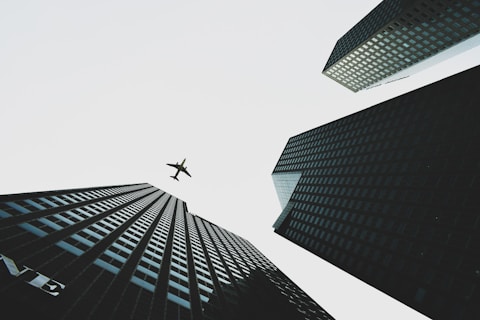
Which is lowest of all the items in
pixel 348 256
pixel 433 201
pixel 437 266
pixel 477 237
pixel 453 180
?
pixel 348 256

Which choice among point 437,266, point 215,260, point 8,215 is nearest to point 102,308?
point 8,215

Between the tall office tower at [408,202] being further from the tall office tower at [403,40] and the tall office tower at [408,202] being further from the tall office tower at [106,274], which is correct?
the tall office tower at [403,40]

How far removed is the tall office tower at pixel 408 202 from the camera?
45062 mm

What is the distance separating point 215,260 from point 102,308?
1531 inches

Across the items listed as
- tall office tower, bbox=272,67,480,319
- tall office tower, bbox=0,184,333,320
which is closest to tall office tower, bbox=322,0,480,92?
tall office tower, bbox=272,67,480,319

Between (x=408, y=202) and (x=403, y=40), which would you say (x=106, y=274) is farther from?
(x=403, y=40)

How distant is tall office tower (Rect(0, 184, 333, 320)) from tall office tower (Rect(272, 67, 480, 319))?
56.2 feet

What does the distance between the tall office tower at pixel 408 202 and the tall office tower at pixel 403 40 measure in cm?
2464

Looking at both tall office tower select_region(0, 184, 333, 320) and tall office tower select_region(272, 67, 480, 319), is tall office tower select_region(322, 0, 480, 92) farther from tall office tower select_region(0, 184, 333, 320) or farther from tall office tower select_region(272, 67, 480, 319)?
tall office tower select_region(0, 184, 333, 320)

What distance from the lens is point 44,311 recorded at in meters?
22.9

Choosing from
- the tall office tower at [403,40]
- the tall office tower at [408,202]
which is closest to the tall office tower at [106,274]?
the tall office tower at [408,202]

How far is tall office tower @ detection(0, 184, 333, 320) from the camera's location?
83.3ft

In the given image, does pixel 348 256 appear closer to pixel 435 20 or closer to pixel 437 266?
pixel 437 266

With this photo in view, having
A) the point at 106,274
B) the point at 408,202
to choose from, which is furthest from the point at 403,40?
the point at 106,274
